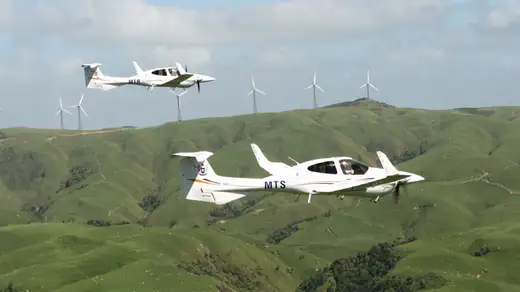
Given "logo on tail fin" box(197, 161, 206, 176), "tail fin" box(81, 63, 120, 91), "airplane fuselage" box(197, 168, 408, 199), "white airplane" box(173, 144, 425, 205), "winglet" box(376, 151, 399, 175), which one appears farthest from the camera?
"tail fin" box(81, 63, 120, 91)

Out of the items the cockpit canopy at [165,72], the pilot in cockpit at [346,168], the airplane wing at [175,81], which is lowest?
the pilot in cockpit at [346,168]

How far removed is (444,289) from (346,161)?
13548cm

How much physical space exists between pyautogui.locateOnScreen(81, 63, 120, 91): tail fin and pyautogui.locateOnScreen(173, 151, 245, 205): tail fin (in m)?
29.7

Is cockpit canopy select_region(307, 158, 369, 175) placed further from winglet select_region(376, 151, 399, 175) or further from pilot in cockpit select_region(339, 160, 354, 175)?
winglet select_region(376, 151, 399, 175)

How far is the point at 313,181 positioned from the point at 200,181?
10.5m

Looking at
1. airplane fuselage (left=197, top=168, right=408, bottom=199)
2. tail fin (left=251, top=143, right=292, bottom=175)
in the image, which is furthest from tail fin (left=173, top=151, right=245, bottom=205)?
tail fin (left=251, top=143, right=292, bottom=175)

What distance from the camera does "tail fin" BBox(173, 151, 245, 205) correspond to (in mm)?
72812

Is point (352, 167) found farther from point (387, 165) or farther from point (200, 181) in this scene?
point (200, 181)

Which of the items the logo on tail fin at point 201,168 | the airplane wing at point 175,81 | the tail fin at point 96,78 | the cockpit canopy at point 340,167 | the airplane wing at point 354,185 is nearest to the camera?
the airplane wing at point 354,185

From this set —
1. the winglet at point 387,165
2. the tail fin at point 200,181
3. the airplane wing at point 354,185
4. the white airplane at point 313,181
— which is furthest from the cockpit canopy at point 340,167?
the tail fin at point 200,181

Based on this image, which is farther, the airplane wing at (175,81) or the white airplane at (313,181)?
the airplane wing at (175,81)

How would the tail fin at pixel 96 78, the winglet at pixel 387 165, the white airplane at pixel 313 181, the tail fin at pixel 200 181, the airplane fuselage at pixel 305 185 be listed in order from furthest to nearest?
the tail fin at pixel 96 78 → the tail fin at pixel 200 181 → the airplane fuselage at pixel 305 185 → the white airplane at pixel 313 181 → the winglet at pixel 387 165

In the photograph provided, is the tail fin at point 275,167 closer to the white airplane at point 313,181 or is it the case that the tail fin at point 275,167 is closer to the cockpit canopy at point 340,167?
the white airplane at point 313,181

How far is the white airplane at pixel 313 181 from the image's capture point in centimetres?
6950
